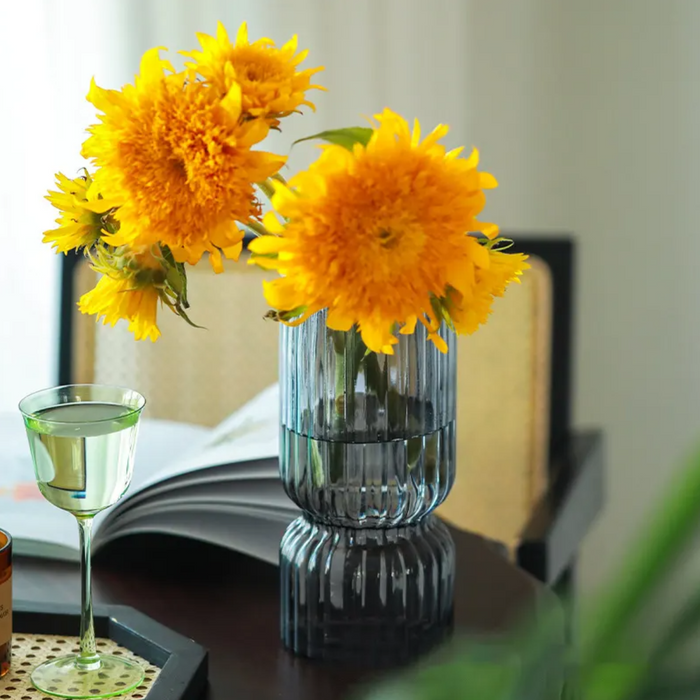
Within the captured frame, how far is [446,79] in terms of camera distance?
2.16 metres

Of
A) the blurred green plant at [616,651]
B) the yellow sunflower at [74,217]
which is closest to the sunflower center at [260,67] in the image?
the yellow sunflower at [74,217]

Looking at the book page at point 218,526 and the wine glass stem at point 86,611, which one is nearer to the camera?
the wine glass stem at point 86,611

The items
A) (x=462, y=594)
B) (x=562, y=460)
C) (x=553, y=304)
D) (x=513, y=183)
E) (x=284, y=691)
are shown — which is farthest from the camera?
(x=513, y=183)

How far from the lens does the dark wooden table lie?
69cm

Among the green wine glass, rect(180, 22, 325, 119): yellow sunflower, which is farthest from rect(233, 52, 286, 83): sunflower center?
the green wine glass

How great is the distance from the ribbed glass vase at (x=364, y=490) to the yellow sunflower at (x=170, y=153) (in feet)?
0.46

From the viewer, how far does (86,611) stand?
664 mm

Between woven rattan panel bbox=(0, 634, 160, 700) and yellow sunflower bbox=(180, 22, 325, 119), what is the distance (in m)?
0.36

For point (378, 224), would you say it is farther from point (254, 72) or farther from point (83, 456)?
point (83, 456)

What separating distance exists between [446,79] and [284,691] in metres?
1.70

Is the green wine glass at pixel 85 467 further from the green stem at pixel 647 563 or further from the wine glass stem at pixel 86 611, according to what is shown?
the green stem at pixel 647 563

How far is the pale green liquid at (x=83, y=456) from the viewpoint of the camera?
2.03 feet

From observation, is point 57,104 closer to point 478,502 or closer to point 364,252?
point 478,502

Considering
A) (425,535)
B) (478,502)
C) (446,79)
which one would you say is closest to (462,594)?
(425,535)
